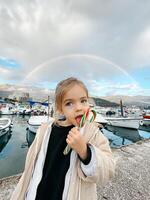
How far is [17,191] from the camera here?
1.20m

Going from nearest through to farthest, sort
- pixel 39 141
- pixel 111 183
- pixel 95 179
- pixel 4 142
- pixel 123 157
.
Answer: pixel 95 179
pixel 39 141
pixel 111 183
pixel 123 157
pixel 4 142

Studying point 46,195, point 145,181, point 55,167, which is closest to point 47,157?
point 55,167

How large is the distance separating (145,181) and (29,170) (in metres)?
2.53

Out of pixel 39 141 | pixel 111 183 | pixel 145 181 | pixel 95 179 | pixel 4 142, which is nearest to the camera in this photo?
pixel 95 179

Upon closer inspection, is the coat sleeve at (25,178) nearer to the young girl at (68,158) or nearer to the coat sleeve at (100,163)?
the young girl at (68,158)

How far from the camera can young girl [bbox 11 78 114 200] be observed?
3.09ft

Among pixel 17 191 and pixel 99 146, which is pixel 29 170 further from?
pixel 99 146

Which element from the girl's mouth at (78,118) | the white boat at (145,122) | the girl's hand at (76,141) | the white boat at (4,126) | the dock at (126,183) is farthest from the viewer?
the white boat at (145,122)

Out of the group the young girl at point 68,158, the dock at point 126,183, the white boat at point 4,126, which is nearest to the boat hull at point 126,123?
the white boat at point 4,126

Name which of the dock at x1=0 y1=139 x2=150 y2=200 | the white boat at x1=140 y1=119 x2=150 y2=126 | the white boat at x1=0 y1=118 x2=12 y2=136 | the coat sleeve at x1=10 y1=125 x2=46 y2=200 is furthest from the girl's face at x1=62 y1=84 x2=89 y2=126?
the white boat at x1=140 y1=119 x2=150 y2=126

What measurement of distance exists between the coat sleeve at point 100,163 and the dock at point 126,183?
1634 mm

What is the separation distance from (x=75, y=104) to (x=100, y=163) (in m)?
0.39

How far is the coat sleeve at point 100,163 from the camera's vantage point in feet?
3.04

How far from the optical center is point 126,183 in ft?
9.16
